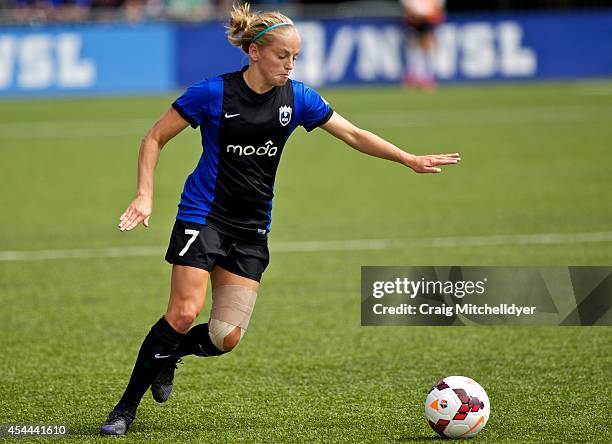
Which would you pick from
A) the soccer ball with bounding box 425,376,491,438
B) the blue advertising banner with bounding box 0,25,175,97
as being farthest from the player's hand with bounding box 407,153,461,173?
the blue advertising banner with bounding box 0,25,175,97

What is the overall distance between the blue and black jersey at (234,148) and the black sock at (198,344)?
1.88 ft

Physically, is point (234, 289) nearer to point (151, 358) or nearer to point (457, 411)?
point (151, 358)

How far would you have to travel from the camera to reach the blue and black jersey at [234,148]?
215 inches

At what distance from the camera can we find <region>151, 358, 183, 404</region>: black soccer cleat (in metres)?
5.79

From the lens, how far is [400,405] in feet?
19.4

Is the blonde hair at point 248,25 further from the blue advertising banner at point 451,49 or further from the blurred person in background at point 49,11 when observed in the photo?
the blurred person in background at point 49,11

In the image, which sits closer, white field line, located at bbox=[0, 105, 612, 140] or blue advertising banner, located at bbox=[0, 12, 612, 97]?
white field line, located at bbox=[0, 105, 612, 140]

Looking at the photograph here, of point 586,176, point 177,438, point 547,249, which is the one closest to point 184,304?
point 177,438

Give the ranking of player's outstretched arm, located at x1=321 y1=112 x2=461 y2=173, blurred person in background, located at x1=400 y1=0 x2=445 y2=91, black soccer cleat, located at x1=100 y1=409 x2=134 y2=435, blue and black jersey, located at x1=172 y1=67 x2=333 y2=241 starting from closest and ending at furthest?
black soccer cleat, located at x1=100 y1=409 x2=134 y2=435 < blue and black jersey, located at x1=172 y1=67 x2=333 y2=241 < player's outstretched arm, located at x1=321 y1=112 x2=461 y2=173 < blurred person in background, located at x1=400 y1=0 x2=445 y2=91

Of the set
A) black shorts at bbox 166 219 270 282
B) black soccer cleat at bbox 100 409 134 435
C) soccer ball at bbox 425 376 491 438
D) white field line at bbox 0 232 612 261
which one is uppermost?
black shorts at bbox 166 219 270 282

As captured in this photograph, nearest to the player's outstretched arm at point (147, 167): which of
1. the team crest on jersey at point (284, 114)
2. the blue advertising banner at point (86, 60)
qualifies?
the team crest on jersey at point (284, 114)

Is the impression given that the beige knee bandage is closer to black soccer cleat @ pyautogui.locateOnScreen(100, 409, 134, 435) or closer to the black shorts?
the black shorts

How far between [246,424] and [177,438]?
15.6 inches

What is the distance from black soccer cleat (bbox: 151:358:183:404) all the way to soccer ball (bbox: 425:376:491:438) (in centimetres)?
137
